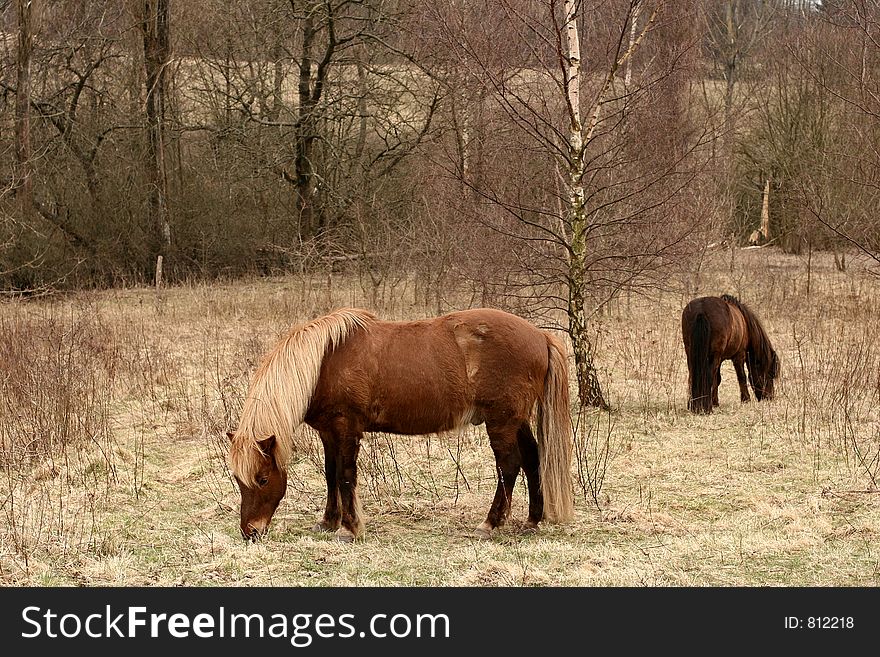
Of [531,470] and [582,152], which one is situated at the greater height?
[582,152]

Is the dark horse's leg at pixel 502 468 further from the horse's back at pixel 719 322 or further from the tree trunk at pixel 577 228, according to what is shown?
the horse's back at pixel 719 322

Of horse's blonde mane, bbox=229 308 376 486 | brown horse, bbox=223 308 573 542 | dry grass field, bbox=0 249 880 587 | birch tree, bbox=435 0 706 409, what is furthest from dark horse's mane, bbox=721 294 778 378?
horse's blonde mane, bbox=229 308 376 486

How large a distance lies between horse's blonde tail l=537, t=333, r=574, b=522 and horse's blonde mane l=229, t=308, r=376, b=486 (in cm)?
129

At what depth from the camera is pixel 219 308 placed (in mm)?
15641

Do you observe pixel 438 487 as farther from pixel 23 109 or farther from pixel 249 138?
pixel 249 138

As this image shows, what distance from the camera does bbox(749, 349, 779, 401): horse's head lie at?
31.9ft

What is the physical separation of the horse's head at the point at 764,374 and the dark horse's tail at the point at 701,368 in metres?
0.88

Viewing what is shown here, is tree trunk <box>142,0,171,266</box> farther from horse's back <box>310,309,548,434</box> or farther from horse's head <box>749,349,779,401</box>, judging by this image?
horse's back <box>310,309,548,434</box>

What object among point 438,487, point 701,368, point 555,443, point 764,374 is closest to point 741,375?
point 764,374

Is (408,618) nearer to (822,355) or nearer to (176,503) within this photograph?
(176,503)

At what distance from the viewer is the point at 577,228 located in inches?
348

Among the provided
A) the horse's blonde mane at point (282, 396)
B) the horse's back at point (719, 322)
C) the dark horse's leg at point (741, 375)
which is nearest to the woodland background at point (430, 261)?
the dark horse's leg at point (741, 375)

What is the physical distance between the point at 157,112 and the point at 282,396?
50.6 ft

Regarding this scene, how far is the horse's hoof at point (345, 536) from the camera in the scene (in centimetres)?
558
